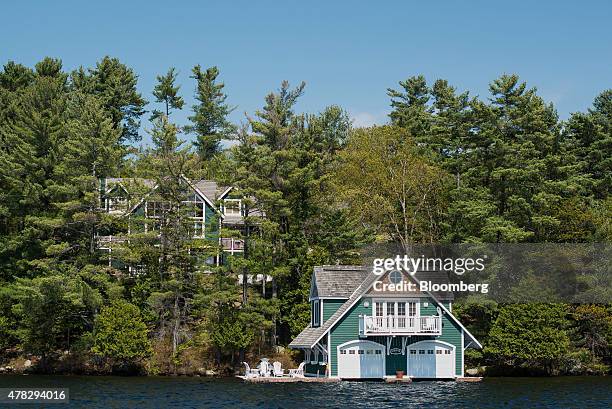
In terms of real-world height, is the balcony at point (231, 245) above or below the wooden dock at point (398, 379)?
above

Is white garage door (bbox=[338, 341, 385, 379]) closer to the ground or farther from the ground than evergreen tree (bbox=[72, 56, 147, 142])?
closer to the ground

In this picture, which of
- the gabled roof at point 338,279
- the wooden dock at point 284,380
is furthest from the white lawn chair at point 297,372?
the gabled roof at point 338,279

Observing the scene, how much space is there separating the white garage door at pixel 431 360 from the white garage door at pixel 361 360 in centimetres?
191

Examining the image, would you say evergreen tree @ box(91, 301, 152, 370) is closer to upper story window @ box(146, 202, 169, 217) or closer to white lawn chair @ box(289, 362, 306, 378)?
upper story window @ box(146, 202, 169, 217)

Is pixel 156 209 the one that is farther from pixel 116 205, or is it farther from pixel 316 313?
pixel 316 313

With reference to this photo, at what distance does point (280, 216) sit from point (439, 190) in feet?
47.6

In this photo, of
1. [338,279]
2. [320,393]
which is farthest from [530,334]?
[320,393]

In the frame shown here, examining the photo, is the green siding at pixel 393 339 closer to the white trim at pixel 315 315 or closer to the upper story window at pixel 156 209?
the white trim at pixel 315 315

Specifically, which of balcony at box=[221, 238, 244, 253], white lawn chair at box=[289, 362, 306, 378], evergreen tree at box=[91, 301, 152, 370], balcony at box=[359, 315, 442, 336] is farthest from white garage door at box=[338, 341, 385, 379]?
balcony at box=[221, 238, 244, 253]

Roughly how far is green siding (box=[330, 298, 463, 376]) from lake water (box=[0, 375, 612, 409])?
8.00ft

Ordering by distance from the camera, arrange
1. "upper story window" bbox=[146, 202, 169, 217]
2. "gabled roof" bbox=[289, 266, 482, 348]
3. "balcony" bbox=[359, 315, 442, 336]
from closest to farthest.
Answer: "balcony" bbox=[359, 315, 442, 336] → "gabled roof" bbox=[289, 266, 482, 348] → "upper story window" bbox=[146, 202, 169, 217]

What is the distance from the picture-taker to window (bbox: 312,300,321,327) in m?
58.8

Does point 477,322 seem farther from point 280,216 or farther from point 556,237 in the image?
point 280,216

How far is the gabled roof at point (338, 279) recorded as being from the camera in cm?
5781
